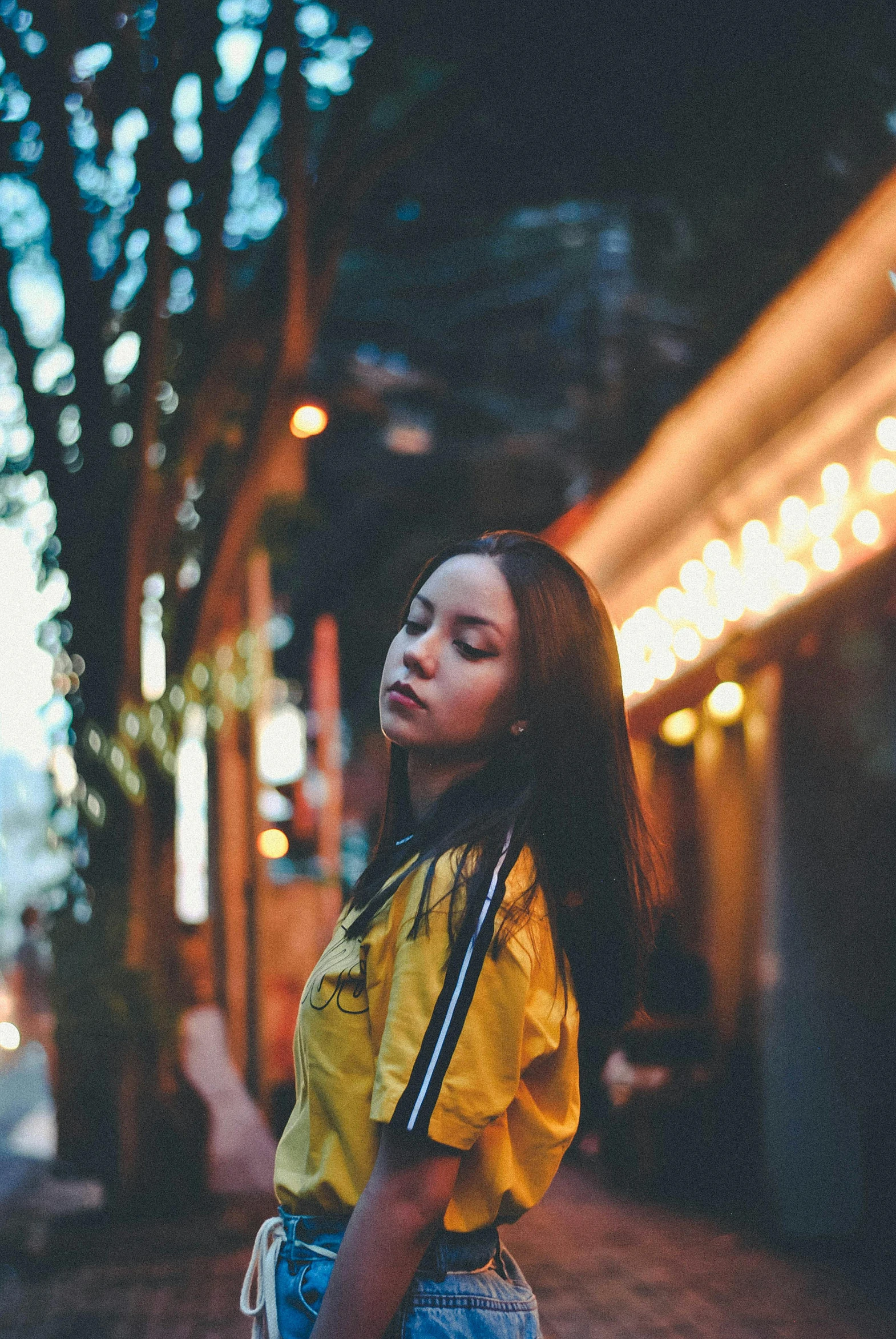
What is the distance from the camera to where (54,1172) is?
20.6 feet

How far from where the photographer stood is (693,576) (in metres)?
5.88

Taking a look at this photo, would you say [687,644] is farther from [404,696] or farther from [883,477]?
[404,696]

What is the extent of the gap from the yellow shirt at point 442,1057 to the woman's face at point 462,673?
0.61 ft

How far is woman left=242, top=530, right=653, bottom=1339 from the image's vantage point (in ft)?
3.92

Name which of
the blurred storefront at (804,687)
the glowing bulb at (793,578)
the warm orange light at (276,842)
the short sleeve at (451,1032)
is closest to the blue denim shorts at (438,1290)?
the short sleeve at (451,1032)

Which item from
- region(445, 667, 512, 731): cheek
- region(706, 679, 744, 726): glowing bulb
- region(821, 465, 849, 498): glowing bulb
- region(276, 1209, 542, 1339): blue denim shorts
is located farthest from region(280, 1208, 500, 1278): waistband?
region(821, 465, 849, 498): glowing bulb

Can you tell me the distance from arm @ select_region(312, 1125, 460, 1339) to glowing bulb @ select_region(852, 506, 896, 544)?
3.15 m

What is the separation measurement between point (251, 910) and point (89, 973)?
2010mm

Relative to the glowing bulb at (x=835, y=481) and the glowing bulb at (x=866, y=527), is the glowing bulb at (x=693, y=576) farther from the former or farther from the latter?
the glowing bulb at (x=866, y=527)

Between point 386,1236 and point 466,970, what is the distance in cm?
28

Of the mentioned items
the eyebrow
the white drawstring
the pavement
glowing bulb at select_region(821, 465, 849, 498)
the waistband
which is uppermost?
glowing bulb at select_region(821, 465, 849, 498)

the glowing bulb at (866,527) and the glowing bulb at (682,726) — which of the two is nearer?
the glowing bulb at (866,527)

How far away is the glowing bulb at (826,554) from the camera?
418cm

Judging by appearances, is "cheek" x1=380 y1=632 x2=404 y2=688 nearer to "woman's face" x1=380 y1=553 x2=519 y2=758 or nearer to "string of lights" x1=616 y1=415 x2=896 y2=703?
"woman's face" x1=380 y1=553 x2=519 y2=758
